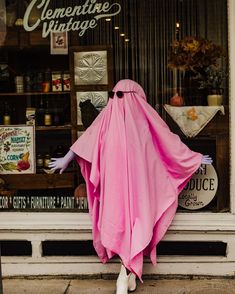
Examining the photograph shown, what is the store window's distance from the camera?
494 cm

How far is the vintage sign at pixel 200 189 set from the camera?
4883mm

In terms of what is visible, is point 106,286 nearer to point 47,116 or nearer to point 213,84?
point 47,116

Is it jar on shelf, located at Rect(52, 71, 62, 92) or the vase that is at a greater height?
jar on shelf, located at Rect(52, 71, 62, 92)

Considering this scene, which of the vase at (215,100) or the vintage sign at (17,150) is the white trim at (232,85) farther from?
the vintage sign at (17,150)

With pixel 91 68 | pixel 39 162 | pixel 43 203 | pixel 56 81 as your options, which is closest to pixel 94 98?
pixel 91 68

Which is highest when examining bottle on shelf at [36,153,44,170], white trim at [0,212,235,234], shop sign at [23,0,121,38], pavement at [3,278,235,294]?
shop sign at [23,0,121,38]

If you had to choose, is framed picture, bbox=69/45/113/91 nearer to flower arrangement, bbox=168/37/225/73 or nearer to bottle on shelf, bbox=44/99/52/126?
bottle on shelf, bbox=44/99/52/126

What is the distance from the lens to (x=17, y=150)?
17.0ft

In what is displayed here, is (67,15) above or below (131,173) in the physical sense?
above

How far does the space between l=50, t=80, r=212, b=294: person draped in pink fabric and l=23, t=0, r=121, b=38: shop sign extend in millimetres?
804

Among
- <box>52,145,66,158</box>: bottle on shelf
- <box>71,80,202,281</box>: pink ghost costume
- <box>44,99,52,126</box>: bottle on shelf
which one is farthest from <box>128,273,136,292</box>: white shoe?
<box>44,99,52,126</box>: bottle on shelf

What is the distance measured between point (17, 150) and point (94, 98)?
0.89 meters

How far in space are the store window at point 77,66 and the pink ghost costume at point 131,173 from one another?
1.12 ft

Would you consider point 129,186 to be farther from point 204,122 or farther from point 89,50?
point 89,50
